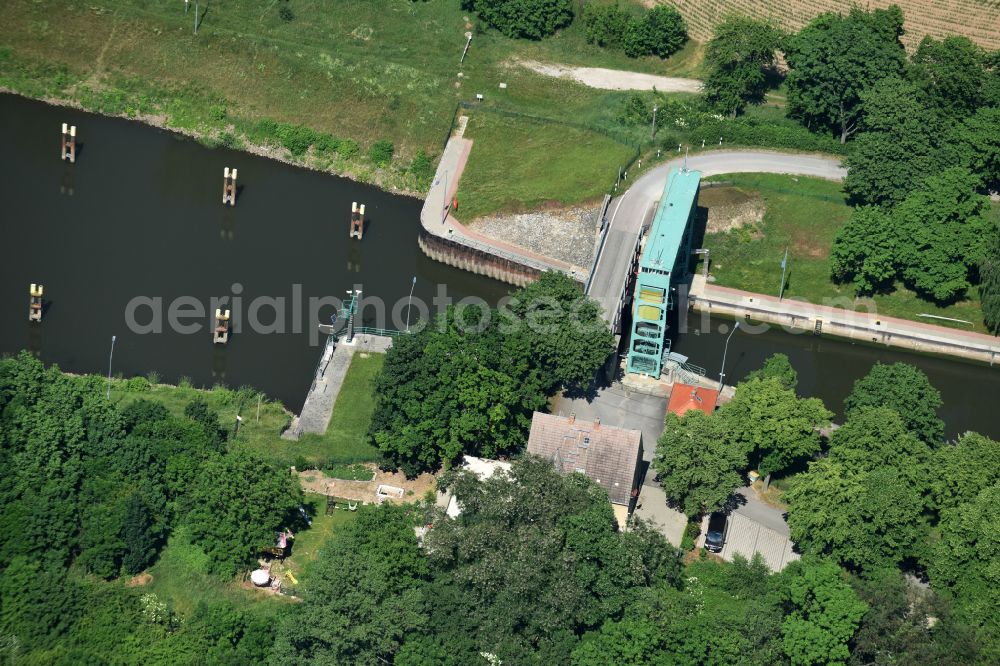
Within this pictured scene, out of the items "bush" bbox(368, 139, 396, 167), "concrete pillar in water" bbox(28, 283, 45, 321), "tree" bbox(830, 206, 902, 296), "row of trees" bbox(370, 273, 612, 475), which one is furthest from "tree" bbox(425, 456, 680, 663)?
"bush" bbox(368, 139, 396, 167)

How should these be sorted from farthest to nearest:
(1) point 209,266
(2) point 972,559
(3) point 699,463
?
(1) point 209,266, (3) point 699,463, (2) point 972,559

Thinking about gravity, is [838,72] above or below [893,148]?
above

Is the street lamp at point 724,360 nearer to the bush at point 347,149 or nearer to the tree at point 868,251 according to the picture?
the tree at point 868,251

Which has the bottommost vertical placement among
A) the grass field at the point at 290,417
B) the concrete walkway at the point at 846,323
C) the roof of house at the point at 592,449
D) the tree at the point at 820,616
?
the tree at the point at 820,616

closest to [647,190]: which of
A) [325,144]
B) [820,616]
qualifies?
[325,144]

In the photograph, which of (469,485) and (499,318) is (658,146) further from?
(469,485)

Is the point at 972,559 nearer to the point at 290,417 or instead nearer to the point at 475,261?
the point at 290,417

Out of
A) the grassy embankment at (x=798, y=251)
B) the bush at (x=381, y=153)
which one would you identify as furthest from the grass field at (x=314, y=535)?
the bush at (x=381, y=153)

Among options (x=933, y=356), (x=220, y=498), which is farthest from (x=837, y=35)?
(x=220, y=498)
